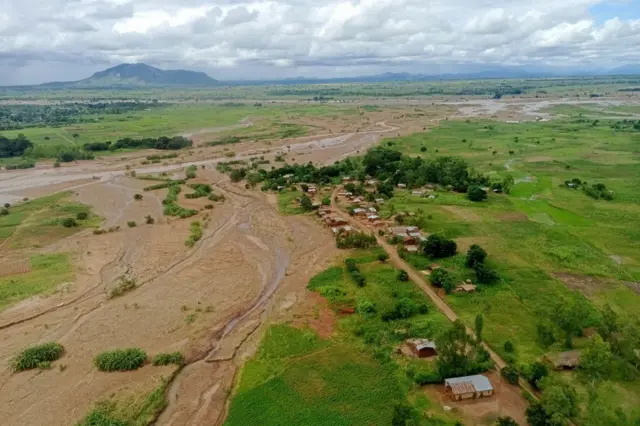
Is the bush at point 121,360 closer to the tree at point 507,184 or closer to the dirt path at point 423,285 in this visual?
the dirt path at point 423,285

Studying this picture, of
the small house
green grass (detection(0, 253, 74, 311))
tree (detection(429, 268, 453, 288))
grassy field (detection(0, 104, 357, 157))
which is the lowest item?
green grass (detection(0, 253, 74, 311))

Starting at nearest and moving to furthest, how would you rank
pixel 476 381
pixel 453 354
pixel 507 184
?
pixel 476 381 < pixel 453 354 < pixel 507 184

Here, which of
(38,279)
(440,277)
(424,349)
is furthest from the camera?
(38,279)

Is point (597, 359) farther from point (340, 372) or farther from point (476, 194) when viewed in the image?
point (476, 194)

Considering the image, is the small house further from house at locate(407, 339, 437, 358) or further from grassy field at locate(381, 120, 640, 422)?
house at locate(407, 339, 437, 358)

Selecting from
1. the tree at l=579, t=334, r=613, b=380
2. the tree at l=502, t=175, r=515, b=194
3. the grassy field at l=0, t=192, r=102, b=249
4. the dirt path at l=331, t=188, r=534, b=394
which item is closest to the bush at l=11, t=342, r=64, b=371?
the grassy field at l=0, t=192, r=102, b=249

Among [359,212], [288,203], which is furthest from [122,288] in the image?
[359,212]
